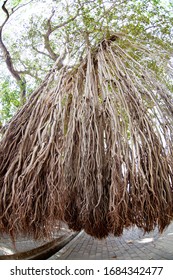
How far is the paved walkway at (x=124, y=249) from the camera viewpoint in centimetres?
161

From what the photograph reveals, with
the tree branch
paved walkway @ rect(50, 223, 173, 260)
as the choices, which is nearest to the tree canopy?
the tree branch

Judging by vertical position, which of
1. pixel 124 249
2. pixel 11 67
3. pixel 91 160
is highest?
pixel 11 67

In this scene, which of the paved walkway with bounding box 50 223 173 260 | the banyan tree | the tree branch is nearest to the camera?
the banyan tree

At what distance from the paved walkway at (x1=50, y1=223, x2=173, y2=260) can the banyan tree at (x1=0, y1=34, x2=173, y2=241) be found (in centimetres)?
61

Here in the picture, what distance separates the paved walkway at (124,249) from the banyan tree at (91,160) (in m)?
0.61

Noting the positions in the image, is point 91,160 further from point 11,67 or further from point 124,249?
point 11,67

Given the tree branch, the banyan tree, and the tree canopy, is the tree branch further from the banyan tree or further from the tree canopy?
the banyan tree

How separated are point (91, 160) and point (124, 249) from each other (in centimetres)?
94

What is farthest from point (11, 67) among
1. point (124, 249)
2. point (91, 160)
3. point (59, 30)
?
point (124, 249)

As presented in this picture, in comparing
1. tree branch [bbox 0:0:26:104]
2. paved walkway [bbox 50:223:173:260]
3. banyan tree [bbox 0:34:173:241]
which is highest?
tree branch [bbox 0:0:26:104]

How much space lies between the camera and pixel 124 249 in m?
1.73

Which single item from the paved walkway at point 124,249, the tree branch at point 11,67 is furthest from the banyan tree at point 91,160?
the tree branch at point 11,67

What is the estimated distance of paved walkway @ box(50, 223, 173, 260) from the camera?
5.29ft

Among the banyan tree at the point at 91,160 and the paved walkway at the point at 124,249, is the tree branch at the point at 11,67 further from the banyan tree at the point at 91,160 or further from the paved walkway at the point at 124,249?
the paved walkway at the point at 124,249
